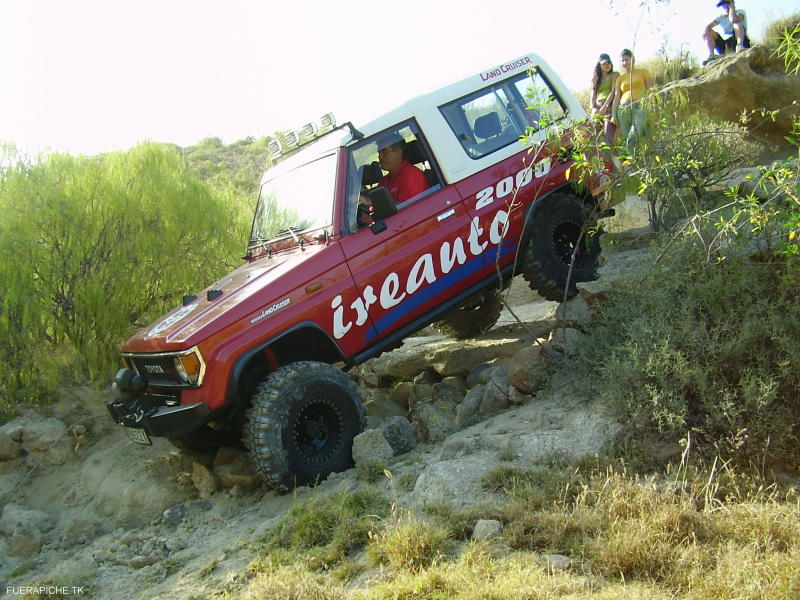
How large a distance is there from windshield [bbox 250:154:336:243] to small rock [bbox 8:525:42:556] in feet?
8.97


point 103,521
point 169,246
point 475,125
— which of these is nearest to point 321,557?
point 103,521

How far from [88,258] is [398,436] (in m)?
4.16

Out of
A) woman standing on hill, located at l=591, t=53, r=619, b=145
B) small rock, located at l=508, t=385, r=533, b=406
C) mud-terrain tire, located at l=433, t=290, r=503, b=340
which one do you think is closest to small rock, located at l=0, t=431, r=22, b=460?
mud-terrain tire, located at l=433, t=290, r=503, b=340

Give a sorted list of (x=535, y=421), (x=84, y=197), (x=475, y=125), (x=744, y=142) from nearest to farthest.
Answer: (x=535, y=421) → (x=475, y=125) → (x=84, y=197) → (x=744, y=142)

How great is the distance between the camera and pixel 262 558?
3631 millimetres

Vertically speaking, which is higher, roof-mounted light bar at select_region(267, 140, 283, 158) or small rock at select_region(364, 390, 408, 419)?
roof-mounted light bar at select_region(267, 140, 283, 158)

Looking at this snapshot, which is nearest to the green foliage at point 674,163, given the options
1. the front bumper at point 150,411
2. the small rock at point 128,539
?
the front bumper at point 150,411

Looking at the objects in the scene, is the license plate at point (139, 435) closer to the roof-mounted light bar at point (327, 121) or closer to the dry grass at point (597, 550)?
the dry grass at point (597, 550)

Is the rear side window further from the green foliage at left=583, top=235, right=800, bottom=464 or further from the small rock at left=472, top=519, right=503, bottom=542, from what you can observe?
the small rock at left=472, top=519, right=503, bottom=542

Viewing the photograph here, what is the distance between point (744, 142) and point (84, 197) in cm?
850

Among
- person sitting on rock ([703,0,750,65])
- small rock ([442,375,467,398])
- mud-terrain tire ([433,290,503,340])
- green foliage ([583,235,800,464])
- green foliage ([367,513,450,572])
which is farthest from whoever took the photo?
person sitting on rock ([703,0,750,65])

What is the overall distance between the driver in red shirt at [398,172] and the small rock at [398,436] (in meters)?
1.71

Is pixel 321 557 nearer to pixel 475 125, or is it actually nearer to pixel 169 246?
pixel 475 125

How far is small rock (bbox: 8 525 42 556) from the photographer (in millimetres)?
4766
